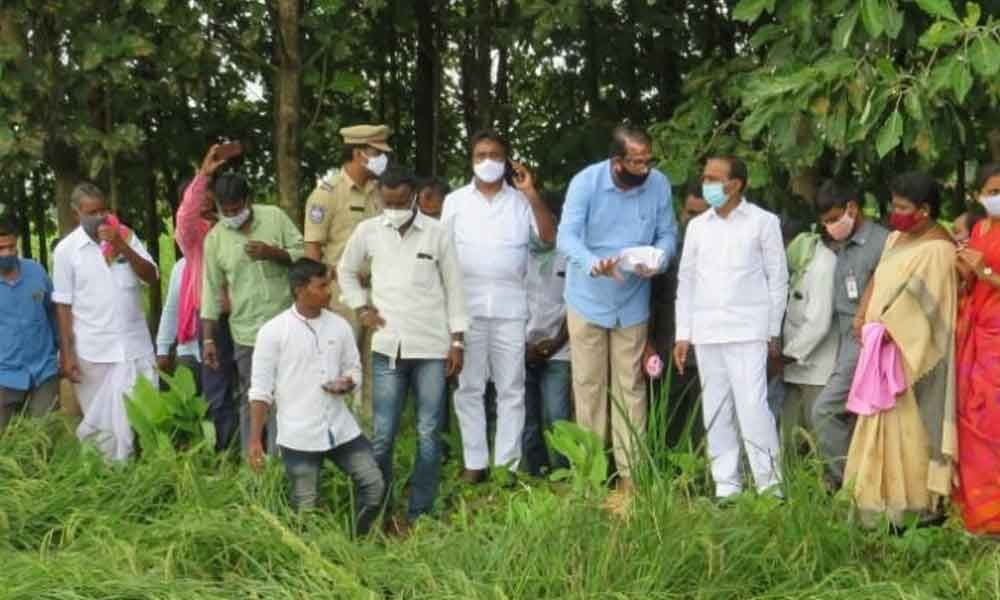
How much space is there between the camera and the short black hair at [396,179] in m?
6.20

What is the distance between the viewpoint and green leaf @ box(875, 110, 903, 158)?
17.7ft

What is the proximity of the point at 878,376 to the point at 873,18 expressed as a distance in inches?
51.2

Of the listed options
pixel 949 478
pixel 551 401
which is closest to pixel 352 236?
pixel 551 401

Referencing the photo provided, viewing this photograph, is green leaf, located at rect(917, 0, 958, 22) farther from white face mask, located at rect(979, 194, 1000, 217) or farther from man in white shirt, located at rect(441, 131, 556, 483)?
man in white shirt, located at rect(441, 131, 556, 483)

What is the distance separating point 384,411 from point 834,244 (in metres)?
2.00

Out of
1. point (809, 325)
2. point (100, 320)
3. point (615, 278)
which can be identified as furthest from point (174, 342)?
point (809, 325)

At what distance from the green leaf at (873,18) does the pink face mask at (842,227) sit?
86cm

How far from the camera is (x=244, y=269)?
6664 mm

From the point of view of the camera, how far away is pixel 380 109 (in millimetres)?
10047

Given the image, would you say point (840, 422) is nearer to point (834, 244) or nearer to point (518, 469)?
point (834, 244)

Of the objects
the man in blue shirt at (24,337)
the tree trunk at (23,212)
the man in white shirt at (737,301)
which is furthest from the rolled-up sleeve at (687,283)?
the tree trunk at (23,212)

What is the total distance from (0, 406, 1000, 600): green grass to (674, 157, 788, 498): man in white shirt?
542 mm

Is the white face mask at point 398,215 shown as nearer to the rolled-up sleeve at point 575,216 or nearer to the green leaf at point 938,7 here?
the rolled-up sleeve at point 575,216

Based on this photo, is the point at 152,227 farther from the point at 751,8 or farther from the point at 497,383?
the point at 751,8
